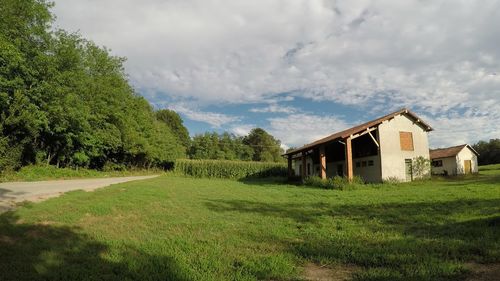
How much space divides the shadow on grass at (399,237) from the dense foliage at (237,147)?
3015 inches

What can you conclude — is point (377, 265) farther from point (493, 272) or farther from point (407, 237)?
point (407, 237)

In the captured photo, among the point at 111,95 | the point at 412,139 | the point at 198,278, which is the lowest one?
the point at 198,278

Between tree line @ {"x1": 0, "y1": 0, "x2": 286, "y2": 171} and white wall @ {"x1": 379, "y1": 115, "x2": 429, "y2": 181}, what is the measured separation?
81.2 ft

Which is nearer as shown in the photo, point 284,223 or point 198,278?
point 198,278

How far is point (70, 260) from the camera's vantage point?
5.64 meters

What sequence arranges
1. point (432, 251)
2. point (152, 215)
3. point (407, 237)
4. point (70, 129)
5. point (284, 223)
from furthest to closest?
point (70, 129), point (152, 215), point (284, 223), point (407, 237), point (432, 251)

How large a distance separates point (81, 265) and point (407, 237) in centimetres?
607

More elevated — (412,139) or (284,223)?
(412,139)

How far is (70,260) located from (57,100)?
24.7 meters

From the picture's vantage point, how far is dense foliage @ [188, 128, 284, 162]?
88188 mm

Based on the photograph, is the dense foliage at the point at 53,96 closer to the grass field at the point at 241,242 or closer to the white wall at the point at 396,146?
the grass field at the point at 241,242

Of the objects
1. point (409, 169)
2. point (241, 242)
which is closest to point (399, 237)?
point (241, 242)

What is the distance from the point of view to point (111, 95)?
37406 mm

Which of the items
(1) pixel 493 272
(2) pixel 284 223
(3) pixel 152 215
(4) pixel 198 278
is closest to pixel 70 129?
(3) pixel 152 215
